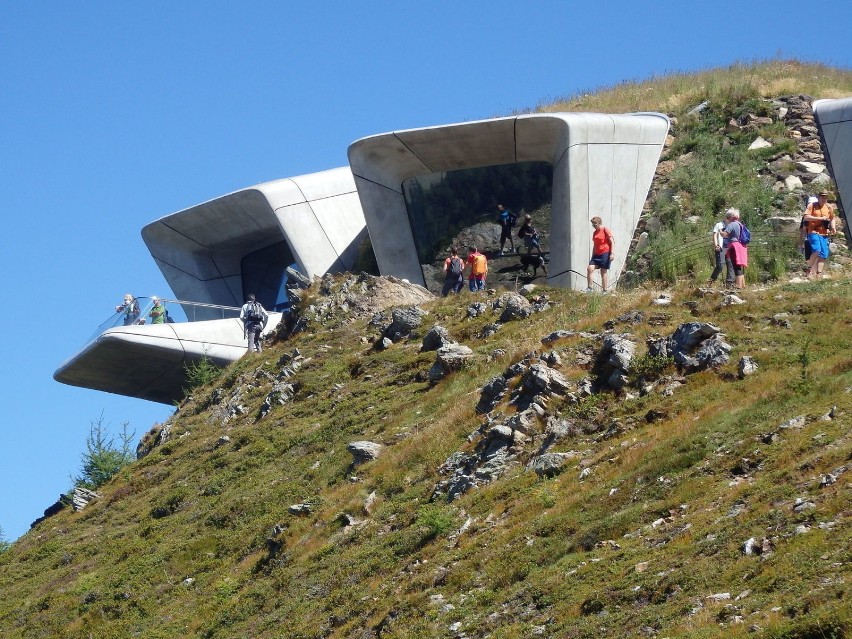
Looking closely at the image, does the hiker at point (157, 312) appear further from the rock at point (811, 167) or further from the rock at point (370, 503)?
the rock at point (370, 503)

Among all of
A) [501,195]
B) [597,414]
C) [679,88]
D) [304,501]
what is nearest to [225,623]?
[304,501]

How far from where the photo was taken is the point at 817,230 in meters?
21.9

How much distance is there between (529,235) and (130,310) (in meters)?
9.70

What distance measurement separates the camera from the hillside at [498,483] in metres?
11.1

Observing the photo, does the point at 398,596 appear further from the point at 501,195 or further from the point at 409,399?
the point at 501,195

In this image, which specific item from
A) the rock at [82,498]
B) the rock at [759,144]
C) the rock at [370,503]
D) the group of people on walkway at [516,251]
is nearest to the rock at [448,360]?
the group of people on walkway at [516,251]

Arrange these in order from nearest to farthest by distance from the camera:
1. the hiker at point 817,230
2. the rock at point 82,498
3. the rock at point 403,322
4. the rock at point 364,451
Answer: the rock at point 364,451 < the hiker at point 817,230 < the rock at point 403,322 < the rock at point 82,498

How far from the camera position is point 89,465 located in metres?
28.0

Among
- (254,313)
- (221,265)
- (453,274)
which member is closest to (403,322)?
(453,274)

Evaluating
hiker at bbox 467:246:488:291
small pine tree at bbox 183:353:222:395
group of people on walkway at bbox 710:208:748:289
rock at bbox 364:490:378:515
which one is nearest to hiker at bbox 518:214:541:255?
hiker at bbox 467:246:488:291

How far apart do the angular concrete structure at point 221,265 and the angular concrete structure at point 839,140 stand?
1205cm

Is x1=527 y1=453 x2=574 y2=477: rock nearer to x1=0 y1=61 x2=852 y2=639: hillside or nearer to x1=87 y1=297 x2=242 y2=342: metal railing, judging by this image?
x1=0 y1=61 x2=852 y2=639: hillside

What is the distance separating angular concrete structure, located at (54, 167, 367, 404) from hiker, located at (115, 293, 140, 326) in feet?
0.63

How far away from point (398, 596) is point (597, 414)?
4.00 metres
